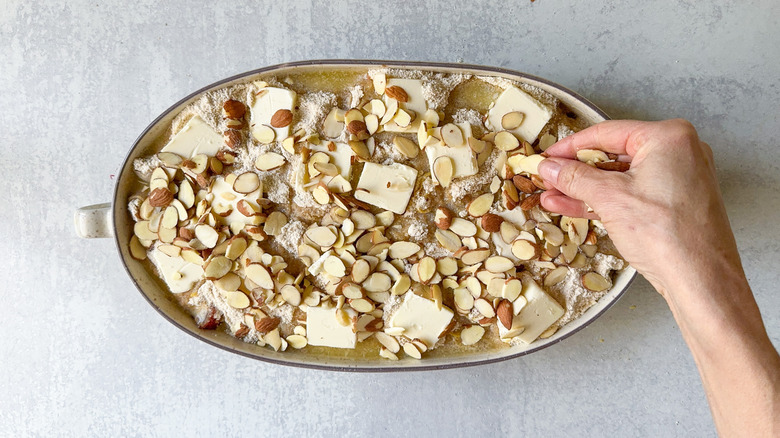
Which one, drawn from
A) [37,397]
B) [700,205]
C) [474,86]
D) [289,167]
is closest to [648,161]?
[700,205]

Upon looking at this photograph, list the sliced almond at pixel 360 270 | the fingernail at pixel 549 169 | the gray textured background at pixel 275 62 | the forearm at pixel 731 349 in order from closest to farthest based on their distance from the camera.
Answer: the forearm at pixel 731 349 < the fingernail at pixel 549 169 < the sliced almond at pixel 360 270 < the gray textured background at pixel 275 62

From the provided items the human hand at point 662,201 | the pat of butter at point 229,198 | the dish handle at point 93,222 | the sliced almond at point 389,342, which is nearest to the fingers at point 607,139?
the human hand at point 662,201

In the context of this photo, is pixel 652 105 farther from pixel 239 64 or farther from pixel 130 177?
pixel 130 177

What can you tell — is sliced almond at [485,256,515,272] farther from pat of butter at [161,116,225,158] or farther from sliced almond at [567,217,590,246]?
pat of butter at [161,116,225,158]

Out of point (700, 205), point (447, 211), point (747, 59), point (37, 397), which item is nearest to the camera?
point (700, 205)

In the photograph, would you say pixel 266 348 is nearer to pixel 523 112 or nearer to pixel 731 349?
pixel 523 112

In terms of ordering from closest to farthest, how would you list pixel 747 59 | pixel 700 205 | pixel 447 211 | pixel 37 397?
pixel 700 205 < pixel 447 211 < pixel 747 59 < pixel 37 397

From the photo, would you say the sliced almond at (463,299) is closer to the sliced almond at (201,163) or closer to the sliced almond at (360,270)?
the sliced almond at (360,270)
